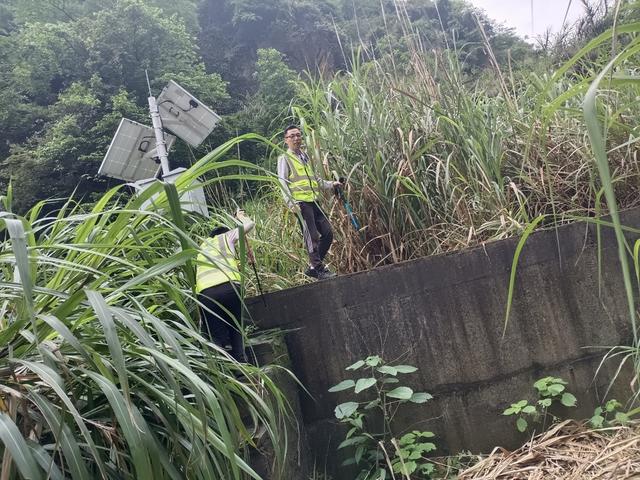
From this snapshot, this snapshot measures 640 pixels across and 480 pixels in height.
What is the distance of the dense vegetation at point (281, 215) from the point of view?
3.80 ft

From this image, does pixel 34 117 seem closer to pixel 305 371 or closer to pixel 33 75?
pixel 33 75

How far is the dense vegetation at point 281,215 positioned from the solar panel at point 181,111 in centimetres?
58

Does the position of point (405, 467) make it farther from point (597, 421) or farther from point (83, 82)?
point (83, 82)

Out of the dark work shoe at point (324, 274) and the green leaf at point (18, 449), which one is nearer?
the green leaf at point (18, 449)

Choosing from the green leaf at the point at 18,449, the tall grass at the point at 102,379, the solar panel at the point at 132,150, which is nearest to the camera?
the green leaf at the point at 18,449

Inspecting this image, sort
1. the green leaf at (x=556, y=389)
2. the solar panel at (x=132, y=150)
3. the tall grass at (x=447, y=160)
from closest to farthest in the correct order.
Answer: the green leaf at (x=556, y=389)
the tall grass at (x=447, y=160)
the solar panel at (x=132, y=150)

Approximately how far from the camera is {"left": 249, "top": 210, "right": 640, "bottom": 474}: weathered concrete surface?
10.5 feet

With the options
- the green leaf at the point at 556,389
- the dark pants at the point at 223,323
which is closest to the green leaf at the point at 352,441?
the dark pants at the point at 223,323

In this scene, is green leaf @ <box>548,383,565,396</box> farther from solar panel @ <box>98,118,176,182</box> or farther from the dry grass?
solar panel @ <box>98,118,176,182</box>

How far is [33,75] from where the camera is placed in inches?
762

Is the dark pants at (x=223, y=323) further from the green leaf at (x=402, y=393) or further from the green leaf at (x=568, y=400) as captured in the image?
the green leaf at (x=568, y=400)

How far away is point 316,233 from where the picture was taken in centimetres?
369

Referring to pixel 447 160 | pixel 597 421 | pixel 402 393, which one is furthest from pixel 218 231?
pixel 597 421

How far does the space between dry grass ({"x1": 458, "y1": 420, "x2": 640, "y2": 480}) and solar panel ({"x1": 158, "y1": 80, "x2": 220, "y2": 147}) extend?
11.5 ft
